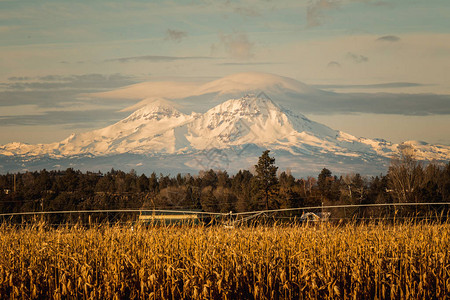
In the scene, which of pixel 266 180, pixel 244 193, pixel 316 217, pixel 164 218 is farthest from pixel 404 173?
pixel 164 218

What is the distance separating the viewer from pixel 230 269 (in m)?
10.2

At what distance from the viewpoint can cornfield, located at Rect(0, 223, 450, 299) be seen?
9.61 metres

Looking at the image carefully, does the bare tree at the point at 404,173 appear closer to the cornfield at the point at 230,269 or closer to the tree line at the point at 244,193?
the tree line at the point at 244,193

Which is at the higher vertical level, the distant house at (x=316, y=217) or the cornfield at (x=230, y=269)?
the distant house at (x=316, y=217)

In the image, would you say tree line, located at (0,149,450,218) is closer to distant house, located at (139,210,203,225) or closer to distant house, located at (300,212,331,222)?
distant house, located at (300,212,331,222)

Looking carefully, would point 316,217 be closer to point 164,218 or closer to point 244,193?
point 164,218

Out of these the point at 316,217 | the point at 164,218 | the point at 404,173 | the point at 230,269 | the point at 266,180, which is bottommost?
the point at 230,269

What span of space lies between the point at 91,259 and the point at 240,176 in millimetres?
143755

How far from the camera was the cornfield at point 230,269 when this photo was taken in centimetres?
961

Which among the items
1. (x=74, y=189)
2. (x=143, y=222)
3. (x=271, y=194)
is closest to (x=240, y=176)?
(x=74, y=189)

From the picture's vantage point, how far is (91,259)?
38.4 feet

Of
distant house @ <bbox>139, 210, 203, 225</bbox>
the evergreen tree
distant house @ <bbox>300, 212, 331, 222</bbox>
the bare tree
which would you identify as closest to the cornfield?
distant house @ <bbox>139, 210, 203, 225</bbox>

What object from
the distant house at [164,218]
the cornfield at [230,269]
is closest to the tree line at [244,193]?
the distant house at [164,218]

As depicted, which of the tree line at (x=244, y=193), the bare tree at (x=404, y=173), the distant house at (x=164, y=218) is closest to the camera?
the distant house at (x=164, y=218)
